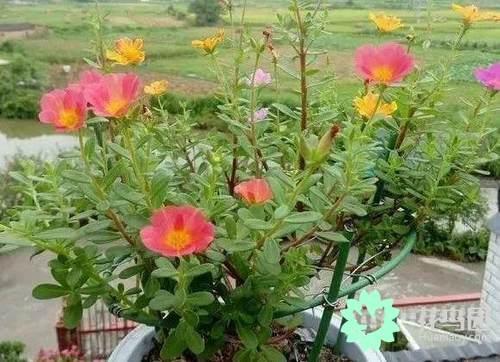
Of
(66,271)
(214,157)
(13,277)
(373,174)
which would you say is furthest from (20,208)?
(13,277)

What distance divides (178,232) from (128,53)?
223 mm

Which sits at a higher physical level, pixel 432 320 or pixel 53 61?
pixel 432 320

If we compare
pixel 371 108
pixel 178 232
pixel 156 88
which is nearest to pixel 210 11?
pixel 156 88

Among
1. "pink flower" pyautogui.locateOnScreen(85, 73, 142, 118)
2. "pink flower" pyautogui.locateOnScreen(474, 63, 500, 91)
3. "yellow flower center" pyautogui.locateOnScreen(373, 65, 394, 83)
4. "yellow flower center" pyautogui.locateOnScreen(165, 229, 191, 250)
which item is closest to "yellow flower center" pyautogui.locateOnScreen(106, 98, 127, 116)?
"pink flower" pyautogui.locateOnScreen(85, 73, 142, 118)

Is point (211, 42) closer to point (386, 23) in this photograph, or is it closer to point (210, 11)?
point (386, 23)

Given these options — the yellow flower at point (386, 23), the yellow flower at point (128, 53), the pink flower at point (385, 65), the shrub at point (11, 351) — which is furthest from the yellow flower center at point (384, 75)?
the shrub at point (11, 351)

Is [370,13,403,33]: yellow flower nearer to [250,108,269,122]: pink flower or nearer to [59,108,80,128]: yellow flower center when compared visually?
[250,108,269,122]: pink flower

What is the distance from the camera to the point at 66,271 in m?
0.56

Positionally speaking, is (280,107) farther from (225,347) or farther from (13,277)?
(13,277)

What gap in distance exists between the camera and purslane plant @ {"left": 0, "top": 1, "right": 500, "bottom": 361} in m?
0.51

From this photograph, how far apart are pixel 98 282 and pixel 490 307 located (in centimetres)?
321

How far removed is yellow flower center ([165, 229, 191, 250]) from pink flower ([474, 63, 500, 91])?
1.19ft

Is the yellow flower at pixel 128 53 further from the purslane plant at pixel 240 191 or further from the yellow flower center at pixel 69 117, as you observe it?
the yellow flower center at pixel 69 117

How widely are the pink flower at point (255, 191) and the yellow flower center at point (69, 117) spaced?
14 cm
